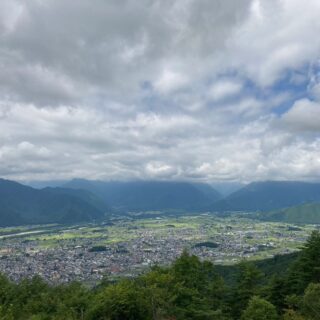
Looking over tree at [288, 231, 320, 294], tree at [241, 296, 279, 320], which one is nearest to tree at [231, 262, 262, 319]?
tree at [288, 231, 320, 294]

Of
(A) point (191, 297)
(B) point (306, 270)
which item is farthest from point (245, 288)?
(A) point (191, 297)

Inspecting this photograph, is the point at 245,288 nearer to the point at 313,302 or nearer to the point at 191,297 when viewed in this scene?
the point at 191,297

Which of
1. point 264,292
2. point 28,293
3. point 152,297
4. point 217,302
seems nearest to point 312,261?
point 264,292

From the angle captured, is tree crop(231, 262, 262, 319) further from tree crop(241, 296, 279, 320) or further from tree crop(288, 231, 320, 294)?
tree crop(241, 296, 279, 320)

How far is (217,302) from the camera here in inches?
2130

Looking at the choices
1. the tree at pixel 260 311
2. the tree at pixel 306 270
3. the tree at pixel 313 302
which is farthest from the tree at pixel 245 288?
the tree at pixel 313 302

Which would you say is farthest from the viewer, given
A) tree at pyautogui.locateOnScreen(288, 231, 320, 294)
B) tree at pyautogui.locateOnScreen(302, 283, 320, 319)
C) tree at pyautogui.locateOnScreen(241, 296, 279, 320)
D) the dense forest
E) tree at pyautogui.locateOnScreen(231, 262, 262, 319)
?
tree at pyautogui.locateOnScreen(231, 262, 262, 319)

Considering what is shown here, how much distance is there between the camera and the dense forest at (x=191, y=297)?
41.4m

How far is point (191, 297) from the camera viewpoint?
146ft

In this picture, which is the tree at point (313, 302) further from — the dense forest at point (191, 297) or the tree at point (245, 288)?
the tree at point (245, 288)

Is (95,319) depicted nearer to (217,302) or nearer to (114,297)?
(114,297)

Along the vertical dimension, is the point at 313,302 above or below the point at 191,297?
above

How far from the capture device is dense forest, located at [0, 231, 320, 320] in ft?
136

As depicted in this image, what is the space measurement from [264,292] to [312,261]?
7.93m
